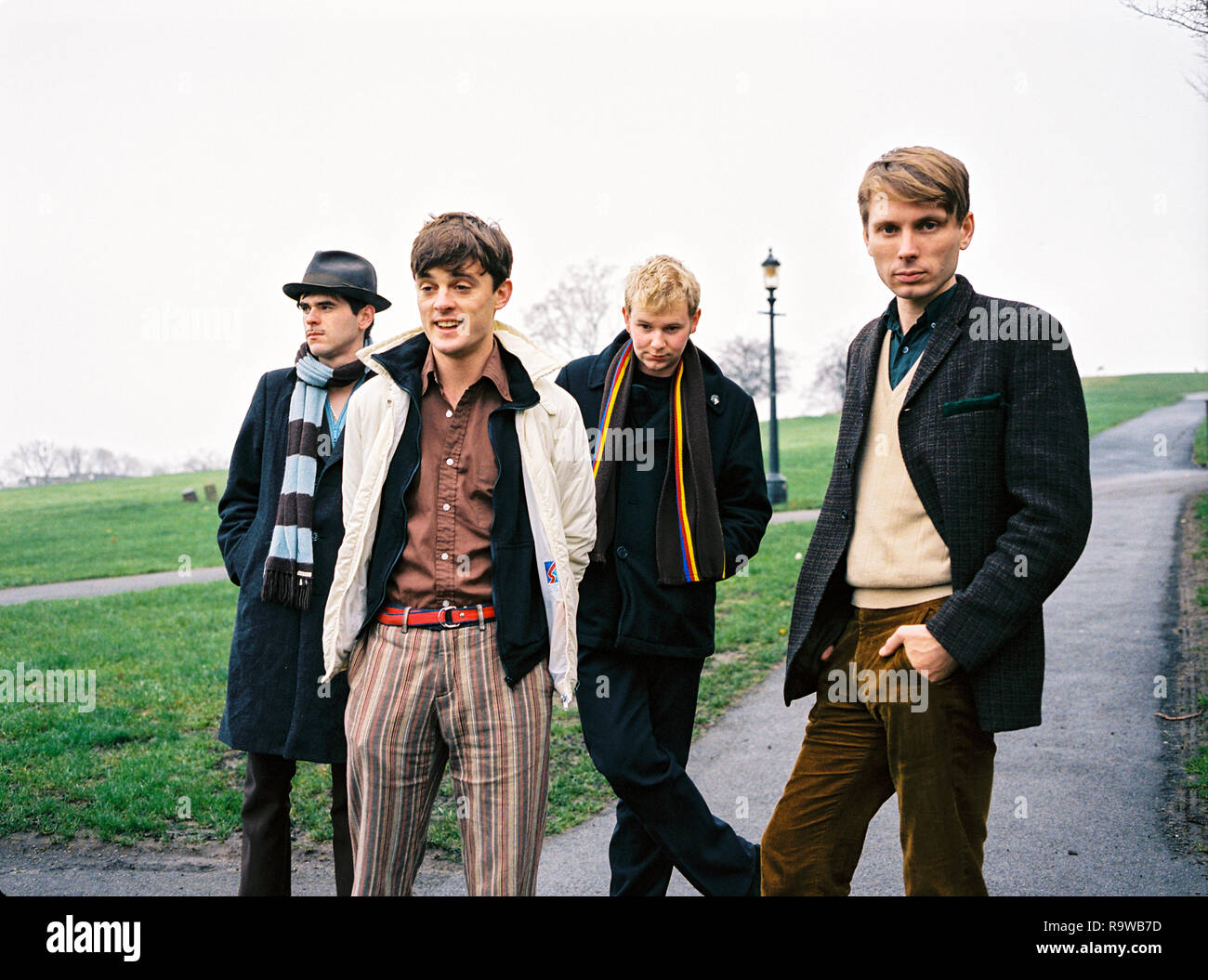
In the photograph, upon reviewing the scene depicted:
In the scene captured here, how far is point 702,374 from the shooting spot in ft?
12.2

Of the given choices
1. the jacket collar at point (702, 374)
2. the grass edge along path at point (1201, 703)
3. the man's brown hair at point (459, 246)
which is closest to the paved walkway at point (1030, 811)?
the grass edge along path at point (1201, 703)

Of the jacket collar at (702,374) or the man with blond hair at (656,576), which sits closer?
the man with blond hair at (656,576)

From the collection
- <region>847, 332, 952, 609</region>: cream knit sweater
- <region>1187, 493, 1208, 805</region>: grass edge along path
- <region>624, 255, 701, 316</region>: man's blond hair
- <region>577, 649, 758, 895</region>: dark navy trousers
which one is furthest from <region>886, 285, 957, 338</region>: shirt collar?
<region>1187, 493, 1208, 805</region>: grass edge along path

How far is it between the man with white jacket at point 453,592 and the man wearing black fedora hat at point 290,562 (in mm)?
711

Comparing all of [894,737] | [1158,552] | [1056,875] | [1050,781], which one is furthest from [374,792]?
[1158,552]

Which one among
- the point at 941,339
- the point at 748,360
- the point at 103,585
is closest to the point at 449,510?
the point at 941,339

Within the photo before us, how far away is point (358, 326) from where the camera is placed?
3.84 meters

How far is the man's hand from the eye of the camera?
8.18ft

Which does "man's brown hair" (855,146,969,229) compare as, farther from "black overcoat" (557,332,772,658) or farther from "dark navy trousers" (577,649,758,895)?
"dark navy trousers" (577,649,758,895)

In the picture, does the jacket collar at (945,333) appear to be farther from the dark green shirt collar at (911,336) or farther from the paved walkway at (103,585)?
the paved walkway at (103,585)

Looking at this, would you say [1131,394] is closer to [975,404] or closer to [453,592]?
[975,404]

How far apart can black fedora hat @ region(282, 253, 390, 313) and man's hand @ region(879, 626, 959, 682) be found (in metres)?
2.34

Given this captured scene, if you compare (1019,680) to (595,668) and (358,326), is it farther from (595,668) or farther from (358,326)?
(358,326)

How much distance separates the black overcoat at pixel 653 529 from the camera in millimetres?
3508
